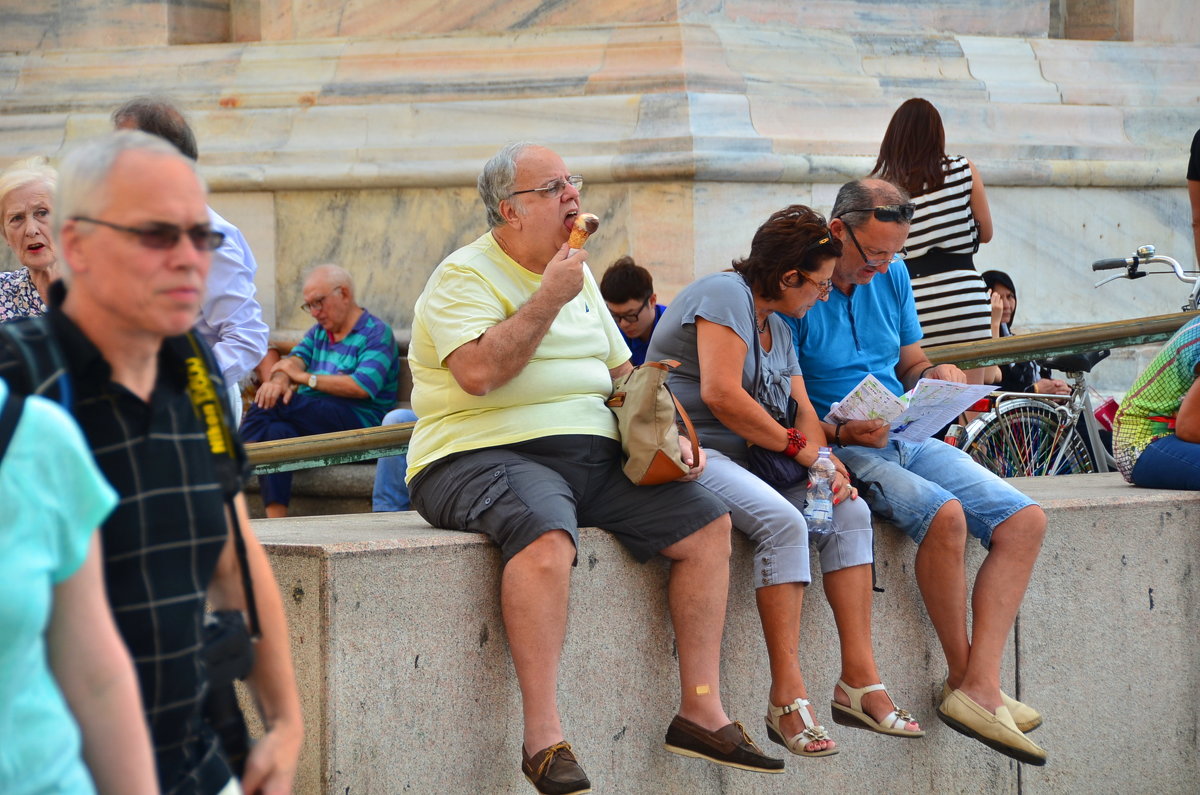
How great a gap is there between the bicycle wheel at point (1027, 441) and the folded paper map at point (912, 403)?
84.3 inches

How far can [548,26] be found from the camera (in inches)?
289

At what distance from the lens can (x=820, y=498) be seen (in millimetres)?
4406

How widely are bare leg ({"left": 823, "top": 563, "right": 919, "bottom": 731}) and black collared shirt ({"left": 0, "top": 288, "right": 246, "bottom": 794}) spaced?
260cm

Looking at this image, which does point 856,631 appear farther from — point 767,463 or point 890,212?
point 890,212

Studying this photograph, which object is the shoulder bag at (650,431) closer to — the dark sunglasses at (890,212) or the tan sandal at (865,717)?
the tan sandal at (865,717)

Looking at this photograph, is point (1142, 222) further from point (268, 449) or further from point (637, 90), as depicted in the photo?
point (268, 449)

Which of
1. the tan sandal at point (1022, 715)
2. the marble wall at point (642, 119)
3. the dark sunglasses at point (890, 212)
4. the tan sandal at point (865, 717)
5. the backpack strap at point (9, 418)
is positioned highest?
the marble wall at point (642, 119)

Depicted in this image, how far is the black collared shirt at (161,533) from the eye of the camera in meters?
1.94

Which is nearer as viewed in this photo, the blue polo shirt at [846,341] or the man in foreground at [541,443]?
the man in foreground at [541,443]

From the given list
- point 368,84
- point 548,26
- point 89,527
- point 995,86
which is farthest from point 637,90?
point 89,527

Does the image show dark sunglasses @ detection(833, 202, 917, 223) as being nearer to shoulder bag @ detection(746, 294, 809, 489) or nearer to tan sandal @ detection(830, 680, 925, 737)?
shoulder bag @ detection(746, 294, 809, 489)

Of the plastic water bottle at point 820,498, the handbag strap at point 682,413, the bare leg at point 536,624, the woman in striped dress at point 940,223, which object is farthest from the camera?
the woman in striped dress at point 940,223

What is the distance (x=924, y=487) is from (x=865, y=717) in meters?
0.70

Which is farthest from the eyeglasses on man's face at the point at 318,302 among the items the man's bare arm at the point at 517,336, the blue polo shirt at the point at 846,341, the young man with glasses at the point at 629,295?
the man's bare arm at the point at 517,336
